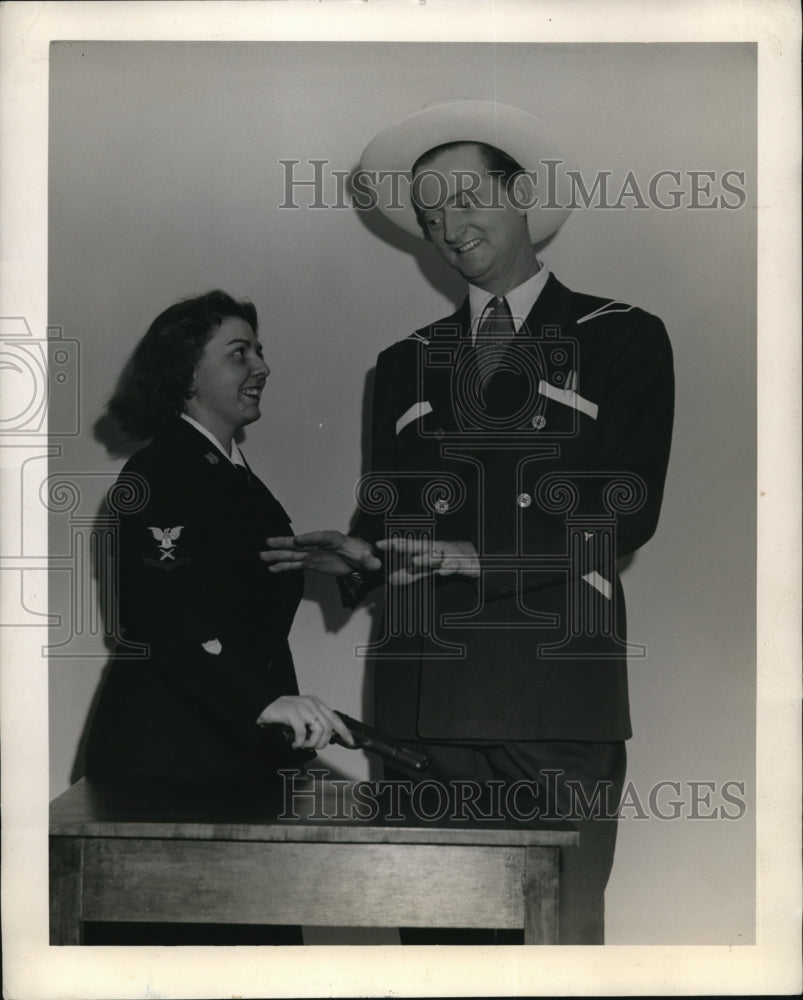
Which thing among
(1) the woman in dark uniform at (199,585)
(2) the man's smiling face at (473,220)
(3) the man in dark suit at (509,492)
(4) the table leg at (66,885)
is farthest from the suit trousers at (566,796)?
(2) the man's smiling face at (473,220)

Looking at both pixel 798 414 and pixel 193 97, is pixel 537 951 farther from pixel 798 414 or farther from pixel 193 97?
pixel 193 97

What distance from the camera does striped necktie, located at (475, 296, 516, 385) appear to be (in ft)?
6.25

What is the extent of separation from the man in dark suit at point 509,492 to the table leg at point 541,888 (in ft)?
0.51

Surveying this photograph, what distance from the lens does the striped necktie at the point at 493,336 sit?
1905 millimetres

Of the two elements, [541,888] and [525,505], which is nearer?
[541,888]

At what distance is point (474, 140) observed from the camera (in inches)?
74.9

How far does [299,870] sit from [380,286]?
3.09 ft

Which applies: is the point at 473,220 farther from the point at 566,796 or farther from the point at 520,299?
the point at 566,796

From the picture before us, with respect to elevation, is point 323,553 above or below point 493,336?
below

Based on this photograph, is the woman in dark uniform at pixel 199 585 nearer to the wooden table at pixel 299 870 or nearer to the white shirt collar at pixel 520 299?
the wooden table at pixel 299 870

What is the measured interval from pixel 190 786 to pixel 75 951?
1.10 feet

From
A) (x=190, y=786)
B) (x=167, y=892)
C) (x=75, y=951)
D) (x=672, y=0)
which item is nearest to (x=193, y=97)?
(x=672, y=0)

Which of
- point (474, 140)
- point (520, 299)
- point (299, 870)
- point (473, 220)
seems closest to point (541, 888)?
point (299, 870)

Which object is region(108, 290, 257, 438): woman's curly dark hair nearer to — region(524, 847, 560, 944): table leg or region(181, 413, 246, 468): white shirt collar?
region(181, 413, 246, 468): white shirt collar
